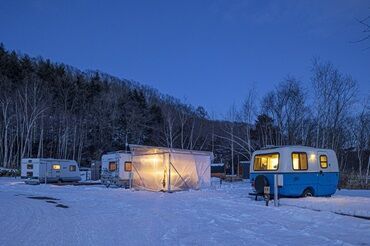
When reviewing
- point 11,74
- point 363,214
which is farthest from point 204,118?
point 363,214

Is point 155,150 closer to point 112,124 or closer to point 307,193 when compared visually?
point 307,193

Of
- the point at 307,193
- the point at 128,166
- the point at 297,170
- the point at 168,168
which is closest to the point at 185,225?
the point at 297,170

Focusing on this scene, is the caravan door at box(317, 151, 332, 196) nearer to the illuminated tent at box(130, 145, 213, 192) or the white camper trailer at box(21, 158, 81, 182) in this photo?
the illuminated tent at box(130, 145, 213, 192)

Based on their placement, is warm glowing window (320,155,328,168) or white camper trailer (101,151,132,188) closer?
warm glowing window (320,155,328,168)

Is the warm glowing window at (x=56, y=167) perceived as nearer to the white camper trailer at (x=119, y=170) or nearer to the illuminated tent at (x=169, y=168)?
the white camper trailer at (x=119, y=170)

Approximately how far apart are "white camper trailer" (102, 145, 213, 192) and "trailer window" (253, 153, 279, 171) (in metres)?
6.90

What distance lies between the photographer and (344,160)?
5728cm

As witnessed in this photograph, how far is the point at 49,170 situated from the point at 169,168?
15678mm

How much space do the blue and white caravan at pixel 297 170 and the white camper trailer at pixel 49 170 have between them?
21.9 m

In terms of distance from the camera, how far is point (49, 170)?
3603 cm

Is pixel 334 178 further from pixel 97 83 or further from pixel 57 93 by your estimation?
pixel 97 83

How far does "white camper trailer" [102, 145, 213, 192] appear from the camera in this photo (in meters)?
26.1

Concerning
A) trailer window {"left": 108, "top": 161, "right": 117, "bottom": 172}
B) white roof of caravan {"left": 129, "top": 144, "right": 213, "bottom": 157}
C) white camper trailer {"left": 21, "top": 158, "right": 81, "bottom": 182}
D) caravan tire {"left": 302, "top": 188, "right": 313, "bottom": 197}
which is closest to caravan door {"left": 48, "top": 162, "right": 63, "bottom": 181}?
white camper trailer {"left": 21, "top": 158, "right": 81, "bottom": 182}

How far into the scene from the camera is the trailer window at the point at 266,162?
18422 millimetres
